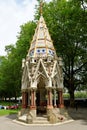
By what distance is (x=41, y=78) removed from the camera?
78.1ft

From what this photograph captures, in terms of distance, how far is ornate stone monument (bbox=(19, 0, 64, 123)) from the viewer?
22.7 metres

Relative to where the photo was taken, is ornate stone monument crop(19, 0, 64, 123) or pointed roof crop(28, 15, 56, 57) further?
pointed roof crop(28, 15, 56, 57)

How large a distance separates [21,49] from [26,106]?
48.1 ft

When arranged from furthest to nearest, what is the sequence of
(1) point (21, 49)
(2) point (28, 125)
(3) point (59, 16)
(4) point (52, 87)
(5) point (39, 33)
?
(1) point (21, 49), (3) point (59, 16), (5) point (39, 33), (4) point (52, 87), (2) point (28, 125)

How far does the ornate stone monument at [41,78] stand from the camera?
22672 millimetres

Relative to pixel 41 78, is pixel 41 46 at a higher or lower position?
higher

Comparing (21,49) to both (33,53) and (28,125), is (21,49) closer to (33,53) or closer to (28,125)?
(33,53)

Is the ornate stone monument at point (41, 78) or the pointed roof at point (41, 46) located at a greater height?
the pointed roof at point (41, 46)

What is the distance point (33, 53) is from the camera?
2481 cm

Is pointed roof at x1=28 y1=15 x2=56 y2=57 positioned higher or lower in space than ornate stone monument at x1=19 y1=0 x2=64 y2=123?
higher

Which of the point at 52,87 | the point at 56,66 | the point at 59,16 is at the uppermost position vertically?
the point at 59,16

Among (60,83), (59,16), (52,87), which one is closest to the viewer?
(52,87)

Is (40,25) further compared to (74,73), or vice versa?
(74,73)

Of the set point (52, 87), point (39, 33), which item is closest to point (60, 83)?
point (52, 87)
